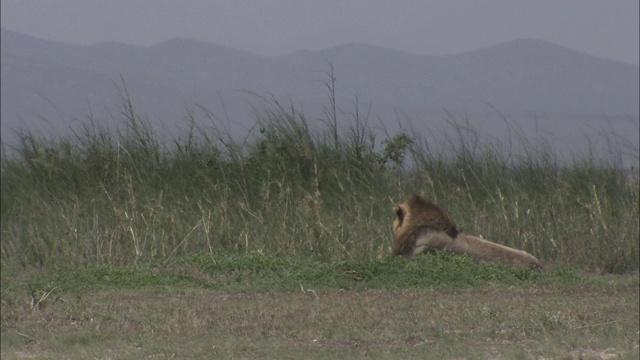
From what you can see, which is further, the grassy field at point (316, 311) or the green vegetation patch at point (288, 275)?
the green vegetation patch at point (288, 275)

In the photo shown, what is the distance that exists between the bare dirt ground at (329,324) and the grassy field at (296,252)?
0.9 inches

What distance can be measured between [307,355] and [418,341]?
0.79m

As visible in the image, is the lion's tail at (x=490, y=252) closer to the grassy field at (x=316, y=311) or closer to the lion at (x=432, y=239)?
the lion at (x=432, y=239)

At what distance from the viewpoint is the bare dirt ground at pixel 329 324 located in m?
5.84

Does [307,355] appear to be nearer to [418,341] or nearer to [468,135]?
[418,341]

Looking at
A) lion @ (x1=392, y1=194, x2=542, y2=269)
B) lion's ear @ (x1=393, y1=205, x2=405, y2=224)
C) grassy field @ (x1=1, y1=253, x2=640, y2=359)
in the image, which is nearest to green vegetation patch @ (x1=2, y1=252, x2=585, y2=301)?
grassy field @ (x1=1, y1=253, x2=640, y2=359)

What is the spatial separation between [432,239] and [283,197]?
2234 millimetres

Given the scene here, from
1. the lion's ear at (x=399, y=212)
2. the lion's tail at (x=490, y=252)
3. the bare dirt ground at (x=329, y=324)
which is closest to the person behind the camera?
the bare dirt ground at (x=329, y=324)

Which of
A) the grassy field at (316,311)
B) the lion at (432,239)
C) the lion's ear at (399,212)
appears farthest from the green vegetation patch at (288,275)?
the lion's ear at (399,212)

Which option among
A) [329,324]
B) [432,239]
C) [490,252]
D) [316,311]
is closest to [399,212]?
[432,239]

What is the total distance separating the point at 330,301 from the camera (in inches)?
295

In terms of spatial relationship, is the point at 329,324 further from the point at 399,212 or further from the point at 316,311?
Answer: the point at 399,212

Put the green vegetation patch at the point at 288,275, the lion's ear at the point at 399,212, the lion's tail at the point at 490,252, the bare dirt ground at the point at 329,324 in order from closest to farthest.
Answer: the bare dirt ground at the point at 329,324, the green vegetation patch at the point at 288,275, the lion's tail at the point at 490,252, the lion's ear at the point at 399,212

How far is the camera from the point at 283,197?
10.6m
